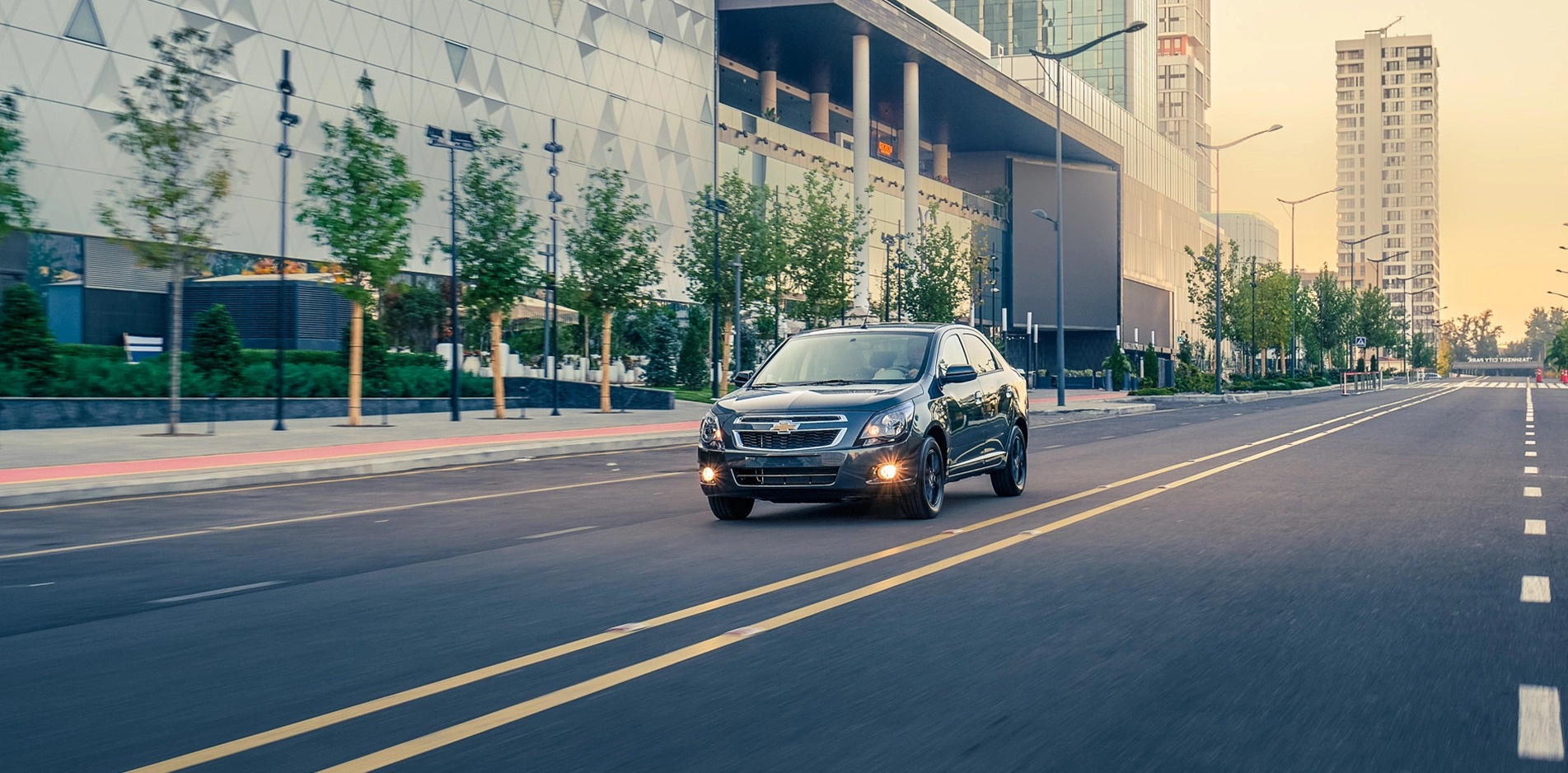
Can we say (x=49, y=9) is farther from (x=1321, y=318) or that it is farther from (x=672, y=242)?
(x=1321, y=318)

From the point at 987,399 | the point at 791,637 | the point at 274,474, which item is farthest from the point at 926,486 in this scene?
the point at 274,474

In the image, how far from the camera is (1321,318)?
112 meters

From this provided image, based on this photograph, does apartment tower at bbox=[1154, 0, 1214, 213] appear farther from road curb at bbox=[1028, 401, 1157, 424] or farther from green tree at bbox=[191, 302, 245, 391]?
green tree at bbox=[191, 302, 245, 391]

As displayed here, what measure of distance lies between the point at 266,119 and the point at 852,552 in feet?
112

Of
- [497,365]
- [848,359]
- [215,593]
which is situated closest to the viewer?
[215,593]

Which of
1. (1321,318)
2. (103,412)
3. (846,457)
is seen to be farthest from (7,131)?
(1321,318)

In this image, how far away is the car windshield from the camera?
44.6ft

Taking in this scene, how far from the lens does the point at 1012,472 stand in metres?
15.4

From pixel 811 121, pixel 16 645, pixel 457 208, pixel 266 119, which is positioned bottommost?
pixel 16 645

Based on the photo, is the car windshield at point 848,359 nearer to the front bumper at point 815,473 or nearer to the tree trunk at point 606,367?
the front bumper at point 815,473

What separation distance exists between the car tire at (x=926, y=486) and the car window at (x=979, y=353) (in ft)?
6.09

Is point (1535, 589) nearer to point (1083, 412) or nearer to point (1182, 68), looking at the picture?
point (1083, 412)

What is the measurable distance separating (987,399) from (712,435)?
3219 mm

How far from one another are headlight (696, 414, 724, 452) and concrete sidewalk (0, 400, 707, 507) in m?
7.57
